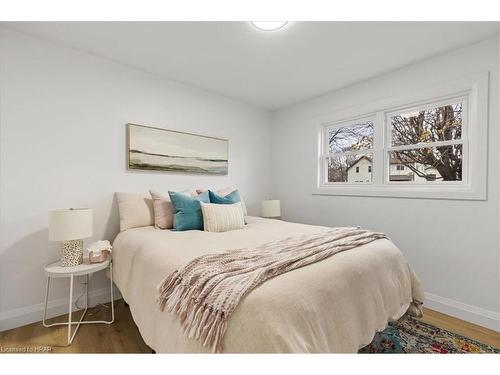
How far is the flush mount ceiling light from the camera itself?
71.3 inches

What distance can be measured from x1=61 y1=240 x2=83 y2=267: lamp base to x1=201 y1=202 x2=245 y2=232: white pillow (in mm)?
1028

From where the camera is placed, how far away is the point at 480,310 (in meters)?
2.06

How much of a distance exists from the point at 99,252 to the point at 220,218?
41.0 inches

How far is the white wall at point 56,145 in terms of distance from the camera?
193cm

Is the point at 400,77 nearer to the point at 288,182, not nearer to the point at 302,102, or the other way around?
the point at 302,102

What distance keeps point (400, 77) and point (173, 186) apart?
2780 mm

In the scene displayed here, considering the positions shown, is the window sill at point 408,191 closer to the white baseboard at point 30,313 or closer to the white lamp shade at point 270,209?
the white lamp shade at point 270,209

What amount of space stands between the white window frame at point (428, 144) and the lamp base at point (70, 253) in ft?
9.03

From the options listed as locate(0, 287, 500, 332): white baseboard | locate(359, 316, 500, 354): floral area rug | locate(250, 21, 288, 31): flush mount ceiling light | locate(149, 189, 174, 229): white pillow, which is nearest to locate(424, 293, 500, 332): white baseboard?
locate(0, 287, 500, 332): white baseboard

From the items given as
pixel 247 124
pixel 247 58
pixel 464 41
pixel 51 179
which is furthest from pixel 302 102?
pixel 51 179

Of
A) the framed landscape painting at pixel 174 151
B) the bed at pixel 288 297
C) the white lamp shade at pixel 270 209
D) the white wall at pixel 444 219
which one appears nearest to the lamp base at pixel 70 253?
the bed at pixel 288 297

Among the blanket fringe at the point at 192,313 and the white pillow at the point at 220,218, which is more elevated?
the white pillow at the point at 220,218

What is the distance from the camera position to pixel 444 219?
7.46 ft

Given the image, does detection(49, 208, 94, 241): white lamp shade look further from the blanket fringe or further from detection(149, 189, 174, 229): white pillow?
the blanket fringe
